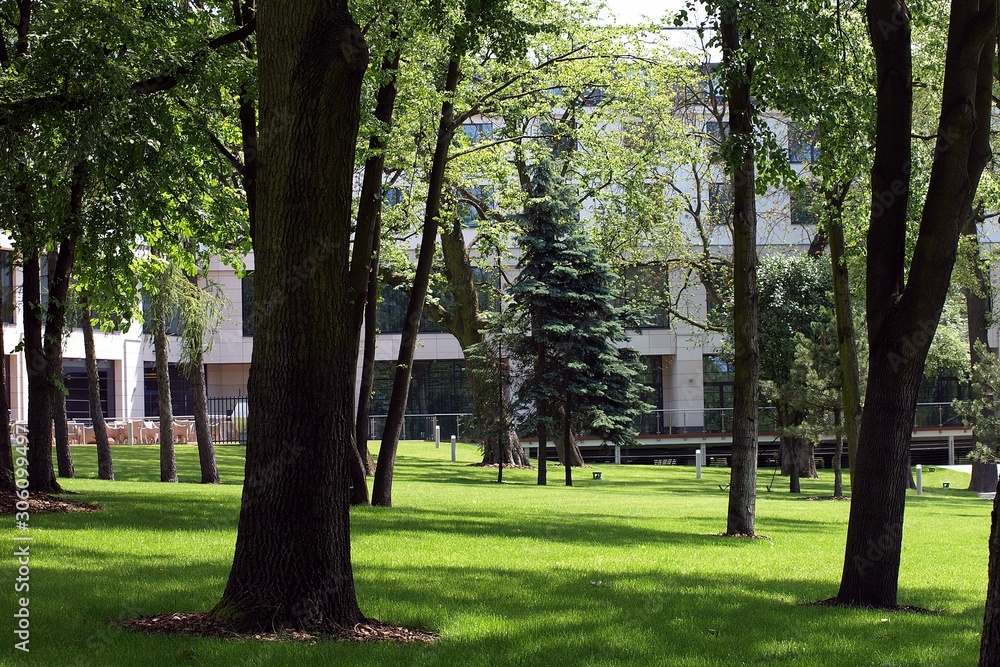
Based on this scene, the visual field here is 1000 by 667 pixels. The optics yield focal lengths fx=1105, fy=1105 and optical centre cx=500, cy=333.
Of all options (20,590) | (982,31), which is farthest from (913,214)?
(20,590)

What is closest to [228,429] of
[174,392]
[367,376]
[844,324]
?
[174,392]

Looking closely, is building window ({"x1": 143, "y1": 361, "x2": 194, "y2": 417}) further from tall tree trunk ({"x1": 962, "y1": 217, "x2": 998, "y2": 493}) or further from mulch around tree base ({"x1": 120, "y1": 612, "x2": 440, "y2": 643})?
mulch around tree base ({"x1": 120, "y1": 612, "x2": 440, "y2": 643})

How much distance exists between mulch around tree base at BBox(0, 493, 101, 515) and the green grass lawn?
34 centimetres

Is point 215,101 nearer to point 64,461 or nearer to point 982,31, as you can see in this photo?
point 982,31

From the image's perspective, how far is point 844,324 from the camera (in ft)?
53.7

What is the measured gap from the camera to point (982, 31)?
9.17 meters

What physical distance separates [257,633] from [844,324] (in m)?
11.9

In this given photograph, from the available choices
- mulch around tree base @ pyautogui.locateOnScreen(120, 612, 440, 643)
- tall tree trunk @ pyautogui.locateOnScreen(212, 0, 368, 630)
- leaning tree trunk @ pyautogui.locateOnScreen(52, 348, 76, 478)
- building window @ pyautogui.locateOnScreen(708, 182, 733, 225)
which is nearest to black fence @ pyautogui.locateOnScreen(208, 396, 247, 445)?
building window @ pyautogui.locateOnScreen(708, 182, 733, 225)

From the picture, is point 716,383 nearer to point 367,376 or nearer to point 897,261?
point 367,376

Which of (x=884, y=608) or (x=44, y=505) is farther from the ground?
(x=44, y=505)
